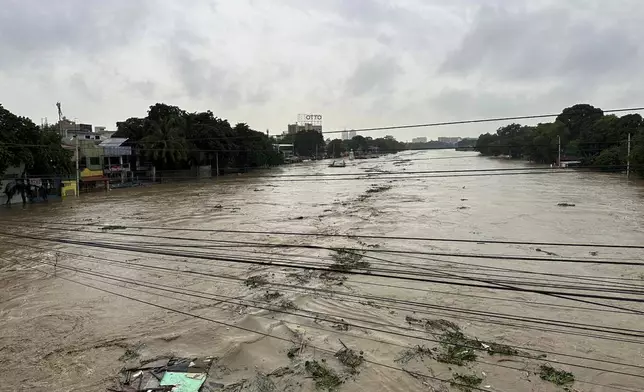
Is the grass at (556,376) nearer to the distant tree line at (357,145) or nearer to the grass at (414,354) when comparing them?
the grass at (414,354)

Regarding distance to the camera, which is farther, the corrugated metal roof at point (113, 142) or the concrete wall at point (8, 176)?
the corrugated metal roof at point (113, 142)

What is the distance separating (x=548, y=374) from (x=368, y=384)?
2455mm

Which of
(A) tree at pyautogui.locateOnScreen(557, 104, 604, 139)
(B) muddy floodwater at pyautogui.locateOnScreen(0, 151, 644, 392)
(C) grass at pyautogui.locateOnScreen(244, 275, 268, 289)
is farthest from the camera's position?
(A) tree at pyautogui.locateOnScreen(557, 104, 604, 139)

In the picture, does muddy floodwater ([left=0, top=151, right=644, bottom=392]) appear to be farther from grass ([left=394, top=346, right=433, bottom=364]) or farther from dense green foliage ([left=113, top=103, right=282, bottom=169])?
dense green foliage ([left=113, top=103, right=282, bottom=169])

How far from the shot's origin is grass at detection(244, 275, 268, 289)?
31.5 ft

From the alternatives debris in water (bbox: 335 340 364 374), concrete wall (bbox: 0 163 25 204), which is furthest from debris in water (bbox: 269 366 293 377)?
concrete wall (bbox: 0 163 25 204)

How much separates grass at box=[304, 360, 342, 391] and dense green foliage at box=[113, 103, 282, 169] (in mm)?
32185

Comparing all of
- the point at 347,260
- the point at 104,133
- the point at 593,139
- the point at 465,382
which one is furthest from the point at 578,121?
the point at 104,133

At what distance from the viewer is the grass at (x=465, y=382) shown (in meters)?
5.38

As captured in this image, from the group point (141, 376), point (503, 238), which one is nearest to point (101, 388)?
point (141, 376)

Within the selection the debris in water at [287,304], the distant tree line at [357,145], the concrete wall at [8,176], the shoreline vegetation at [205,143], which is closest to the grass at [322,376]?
the debris in water at [287,304]

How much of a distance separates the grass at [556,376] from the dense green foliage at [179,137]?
109ft

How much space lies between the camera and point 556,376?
18.3 feet

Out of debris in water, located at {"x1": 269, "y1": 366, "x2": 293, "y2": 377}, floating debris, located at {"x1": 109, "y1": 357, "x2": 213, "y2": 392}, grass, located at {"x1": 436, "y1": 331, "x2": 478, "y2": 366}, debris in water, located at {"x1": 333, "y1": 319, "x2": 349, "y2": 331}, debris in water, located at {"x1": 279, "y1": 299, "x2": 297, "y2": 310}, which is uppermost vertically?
debris in water, located at {"x1": 279, "y1": 299, "x2": 297, "y2": 310}
